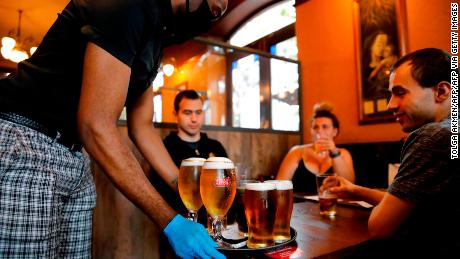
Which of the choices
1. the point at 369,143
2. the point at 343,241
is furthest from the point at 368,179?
the point at 343,241

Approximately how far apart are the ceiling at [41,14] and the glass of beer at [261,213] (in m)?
4.63

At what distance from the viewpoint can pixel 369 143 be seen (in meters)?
2.57

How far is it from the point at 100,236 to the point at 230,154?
1.23 metres

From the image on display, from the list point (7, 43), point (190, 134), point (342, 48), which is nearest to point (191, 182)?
point (190, 134)

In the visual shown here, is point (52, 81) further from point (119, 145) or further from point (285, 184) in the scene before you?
point (285, 184)

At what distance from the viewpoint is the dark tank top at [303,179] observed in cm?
249

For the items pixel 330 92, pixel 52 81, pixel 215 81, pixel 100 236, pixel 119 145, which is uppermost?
pixel 215 81

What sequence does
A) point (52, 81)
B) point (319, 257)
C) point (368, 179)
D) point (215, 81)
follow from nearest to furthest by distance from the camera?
point (319, 257)
point (52, 81)
point (368, 179)
point (215, 81)

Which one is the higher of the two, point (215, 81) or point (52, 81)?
point (215, 81)

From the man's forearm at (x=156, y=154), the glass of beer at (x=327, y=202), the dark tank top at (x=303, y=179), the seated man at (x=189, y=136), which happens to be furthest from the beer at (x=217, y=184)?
the dark tank top at (x=303, y=179)

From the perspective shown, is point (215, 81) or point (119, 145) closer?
point (119, 145)

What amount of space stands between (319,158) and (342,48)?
47.1 inches

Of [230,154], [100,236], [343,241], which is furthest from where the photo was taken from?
[230,154]

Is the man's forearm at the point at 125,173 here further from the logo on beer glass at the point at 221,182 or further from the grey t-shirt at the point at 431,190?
the grey t-shirt at the point at 431,190
